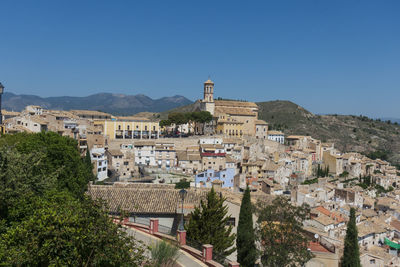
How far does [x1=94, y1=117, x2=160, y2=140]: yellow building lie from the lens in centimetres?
5934

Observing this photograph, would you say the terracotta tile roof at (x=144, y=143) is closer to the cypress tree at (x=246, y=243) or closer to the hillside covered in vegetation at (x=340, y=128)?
the cypress tree at (x=246, y=243)

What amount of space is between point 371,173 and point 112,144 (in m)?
49.5

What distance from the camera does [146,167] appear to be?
175 ft

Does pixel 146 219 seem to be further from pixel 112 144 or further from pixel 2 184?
pixel 112 144

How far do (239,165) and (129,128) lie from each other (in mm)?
19240

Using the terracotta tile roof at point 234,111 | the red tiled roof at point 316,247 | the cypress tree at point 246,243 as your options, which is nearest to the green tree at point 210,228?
the cypress tree at point 246,243

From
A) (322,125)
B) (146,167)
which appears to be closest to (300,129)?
(322,125)

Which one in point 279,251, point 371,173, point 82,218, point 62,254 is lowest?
point 371,173

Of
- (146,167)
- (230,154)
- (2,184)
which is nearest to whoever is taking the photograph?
(2,184)

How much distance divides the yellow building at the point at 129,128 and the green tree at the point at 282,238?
145 ft

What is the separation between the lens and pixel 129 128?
202 ft

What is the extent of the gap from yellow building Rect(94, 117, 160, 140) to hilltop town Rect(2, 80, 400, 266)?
159mm

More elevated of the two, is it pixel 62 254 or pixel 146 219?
pixel 62 254

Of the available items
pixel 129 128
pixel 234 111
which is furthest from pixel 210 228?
pixel 234 111
